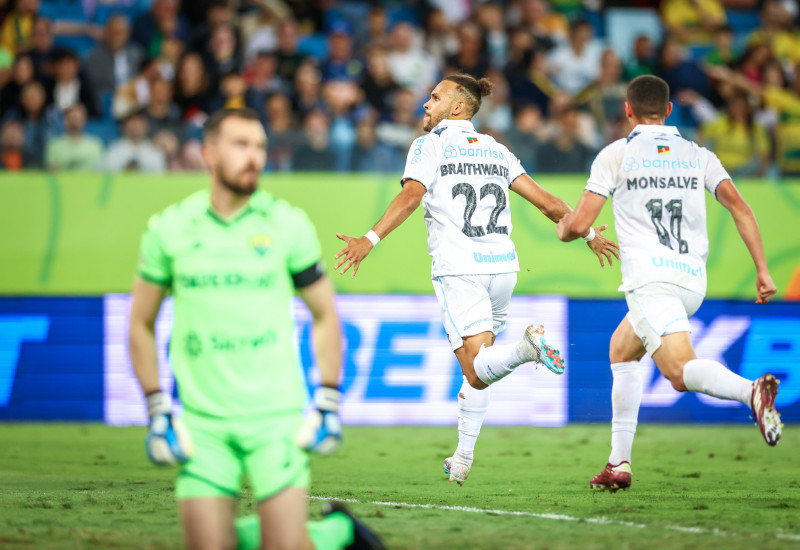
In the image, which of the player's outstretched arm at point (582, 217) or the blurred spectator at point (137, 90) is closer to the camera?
the player's outstretched arm at point (582, 217)

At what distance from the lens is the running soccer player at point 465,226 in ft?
22.2

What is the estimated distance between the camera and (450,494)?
6.88 m

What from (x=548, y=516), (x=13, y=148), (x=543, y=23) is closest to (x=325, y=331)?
(x=548, y=516)

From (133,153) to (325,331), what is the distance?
7289 mm

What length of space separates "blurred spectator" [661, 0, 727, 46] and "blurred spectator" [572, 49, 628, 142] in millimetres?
2142

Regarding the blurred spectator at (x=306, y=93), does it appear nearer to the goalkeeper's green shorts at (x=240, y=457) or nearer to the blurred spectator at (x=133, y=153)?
the blurred spectator at (x=133, y=153)

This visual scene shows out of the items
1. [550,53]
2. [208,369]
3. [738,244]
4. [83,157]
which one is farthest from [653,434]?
[208,369]

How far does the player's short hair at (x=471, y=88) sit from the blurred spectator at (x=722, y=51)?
7.70m

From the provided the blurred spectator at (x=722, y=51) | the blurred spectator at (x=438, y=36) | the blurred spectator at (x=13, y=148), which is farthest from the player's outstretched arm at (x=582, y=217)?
the blurred spectator at (x=722, y=51)

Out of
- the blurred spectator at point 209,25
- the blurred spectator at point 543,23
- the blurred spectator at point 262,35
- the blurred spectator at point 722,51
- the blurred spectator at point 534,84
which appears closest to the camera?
the blurred spectator at point 534,84

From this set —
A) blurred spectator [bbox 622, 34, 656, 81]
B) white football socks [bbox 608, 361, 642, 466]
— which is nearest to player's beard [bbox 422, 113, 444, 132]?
white football socks [bbox 608, 361, 642, 466]

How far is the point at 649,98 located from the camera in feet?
21.3

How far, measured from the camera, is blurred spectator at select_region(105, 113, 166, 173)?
11.0 meters

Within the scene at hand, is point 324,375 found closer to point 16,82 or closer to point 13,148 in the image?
point 13,148
